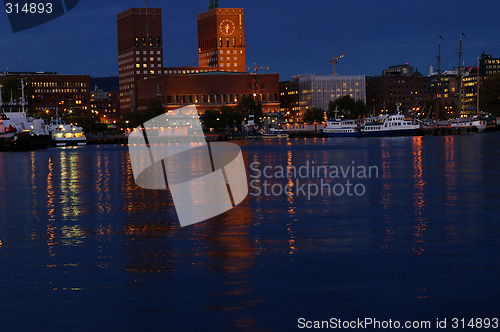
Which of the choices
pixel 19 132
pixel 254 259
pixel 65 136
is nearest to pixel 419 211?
pixel 254 259

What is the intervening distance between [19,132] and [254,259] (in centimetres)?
11861

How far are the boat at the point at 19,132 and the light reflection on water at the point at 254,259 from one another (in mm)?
93731

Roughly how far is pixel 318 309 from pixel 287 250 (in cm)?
643

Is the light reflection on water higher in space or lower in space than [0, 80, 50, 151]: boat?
lower

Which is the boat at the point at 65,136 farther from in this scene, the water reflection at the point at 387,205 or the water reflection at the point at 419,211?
the water reflection at the point at 419,211

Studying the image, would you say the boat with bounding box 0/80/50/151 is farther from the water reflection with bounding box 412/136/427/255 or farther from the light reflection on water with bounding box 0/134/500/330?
the light reflection on water with bounding box 0/134/500/330

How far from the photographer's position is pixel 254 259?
20.0 meters

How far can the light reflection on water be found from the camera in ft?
49.8

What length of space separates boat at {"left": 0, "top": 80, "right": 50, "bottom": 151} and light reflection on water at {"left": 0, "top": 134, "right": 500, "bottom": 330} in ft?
308

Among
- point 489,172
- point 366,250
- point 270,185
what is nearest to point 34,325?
point 366,250

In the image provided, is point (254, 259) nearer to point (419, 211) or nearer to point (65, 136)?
point (419, 211)

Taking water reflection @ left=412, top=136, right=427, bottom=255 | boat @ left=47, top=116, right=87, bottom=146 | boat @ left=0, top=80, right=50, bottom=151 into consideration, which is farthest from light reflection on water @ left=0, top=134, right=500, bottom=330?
boat @ left=47, top=116, right=87, bottom=146

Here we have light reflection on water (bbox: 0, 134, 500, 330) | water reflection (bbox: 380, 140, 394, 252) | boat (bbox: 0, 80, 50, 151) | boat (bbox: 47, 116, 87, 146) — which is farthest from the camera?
boat (bbox: 47, 116, 87, 146)

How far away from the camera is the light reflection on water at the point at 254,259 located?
15.2 m
